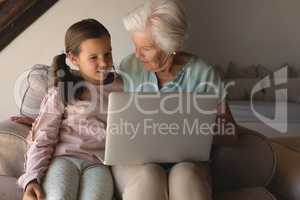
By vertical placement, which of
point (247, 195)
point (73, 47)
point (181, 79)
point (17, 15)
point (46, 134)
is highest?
point (17, 15)

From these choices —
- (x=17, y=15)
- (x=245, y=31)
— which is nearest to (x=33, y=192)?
(x=17, y=15)

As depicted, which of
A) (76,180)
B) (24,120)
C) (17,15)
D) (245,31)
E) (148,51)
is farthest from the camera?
(245,31)

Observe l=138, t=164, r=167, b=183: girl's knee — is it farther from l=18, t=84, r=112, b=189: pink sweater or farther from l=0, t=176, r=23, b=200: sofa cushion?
l=0, t=176, r=23, b=200: sofa cushion

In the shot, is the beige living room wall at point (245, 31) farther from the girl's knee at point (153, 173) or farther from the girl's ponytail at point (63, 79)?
the girl's knee at point (153, 173)

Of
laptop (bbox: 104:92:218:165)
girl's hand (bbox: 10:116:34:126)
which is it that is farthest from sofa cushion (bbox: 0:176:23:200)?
laptop (bbox: 104:92:218:165)

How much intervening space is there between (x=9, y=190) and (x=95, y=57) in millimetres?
552

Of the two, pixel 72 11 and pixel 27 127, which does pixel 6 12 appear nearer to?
pixel 72 11

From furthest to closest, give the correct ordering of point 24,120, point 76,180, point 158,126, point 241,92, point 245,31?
point 245,31 → point 241,92 → point 24,120 → point 76,180 → point 158,126

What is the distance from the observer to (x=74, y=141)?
5.02ft

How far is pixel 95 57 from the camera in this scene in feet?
4.95

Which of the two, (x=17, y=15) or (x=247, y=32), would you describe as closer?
(x=17, y=15)

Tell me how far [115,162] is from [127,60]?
0.43 meters

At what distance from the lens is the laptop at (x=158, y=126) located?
124 centimetres

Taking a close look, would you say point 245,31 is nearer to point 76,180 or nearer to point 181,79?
point 181,79
